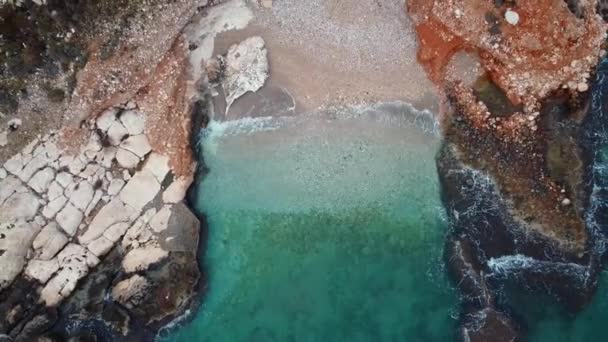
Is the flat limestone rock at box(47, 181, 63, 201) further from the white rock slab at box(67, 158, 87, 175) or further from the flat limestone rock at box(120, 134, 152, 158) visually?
the flat limestone rock at box(120, 134, 152, 158)

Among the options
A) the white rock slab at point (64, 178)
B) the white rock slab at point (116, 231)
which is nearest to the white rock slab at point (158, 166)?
the white rock slab at point (116, 231)

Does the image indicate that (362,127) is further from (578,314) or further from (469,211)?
(578,314)

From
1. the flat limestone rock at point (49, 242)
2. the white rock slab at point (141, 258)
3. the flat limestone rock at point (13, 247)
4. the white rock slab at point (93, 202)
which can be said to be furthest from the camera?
the white rock slab at point (93, 202)

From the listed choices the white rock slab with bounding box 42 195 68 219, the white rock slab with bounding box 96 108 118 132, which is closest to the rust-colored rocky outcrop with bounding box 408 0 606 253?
the white rock slab with bounding box 96 108 118 132


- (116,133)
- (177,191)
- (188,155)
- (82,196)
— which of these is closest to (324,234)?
(177,191)

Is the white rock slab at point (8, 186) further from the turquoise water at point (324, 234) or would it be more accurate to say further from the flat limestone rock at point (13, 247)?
the turquoise water at point (324, 234)

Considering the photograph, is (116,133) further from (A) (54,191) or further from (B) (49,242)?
(B) (49,242)
